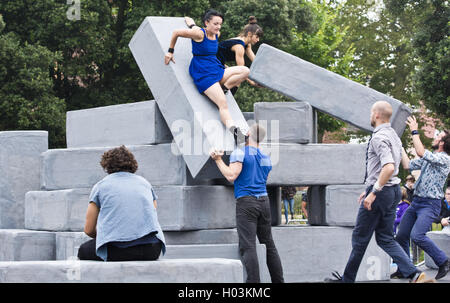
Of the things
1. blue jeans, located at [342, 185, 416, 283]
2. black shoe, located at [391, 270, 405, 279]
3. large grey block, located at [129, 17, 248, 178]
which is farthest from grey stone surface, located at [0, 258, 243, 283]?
black shoe, located at [391, 270, 405, 279]

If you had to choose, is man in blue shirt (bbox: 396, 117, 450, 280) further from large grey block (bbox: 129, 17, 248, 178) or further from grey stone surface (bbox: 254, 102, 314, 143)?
large grey block (bbox: 129, 17, 248, 178)

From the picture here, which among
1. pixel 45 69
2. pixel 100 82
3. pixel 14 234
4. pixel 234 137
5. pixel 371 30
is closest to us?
pixel 234 137

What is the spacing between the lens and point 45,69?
66.3ft

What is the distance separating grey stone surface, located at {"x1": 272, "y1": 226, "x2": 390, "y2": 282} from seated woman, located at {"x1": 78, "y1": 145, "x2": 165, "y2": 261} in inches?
114

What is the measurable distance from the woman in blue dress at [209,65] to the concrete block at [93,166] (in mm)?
777

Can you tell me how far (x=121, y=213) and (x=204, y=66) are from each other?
288cm

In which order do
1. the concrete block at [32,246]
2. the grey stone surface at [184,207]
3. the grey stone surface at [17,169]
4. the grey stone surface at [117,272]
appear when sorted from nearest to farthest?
1. the grey stone surface at [117,272]
2. the grey stone surface at [184,207]
3. the concrete block at [32,246]
4. the grey stone surface at [17,169]

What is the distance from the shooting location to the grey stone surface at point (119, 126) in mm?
7648

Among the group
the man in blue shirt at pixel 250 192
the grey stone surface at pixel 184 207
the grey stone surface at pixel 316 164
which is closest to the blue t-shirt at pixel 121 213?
the man in blue shirt at pixel 250 192

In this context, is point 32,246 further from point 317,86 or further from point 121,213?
point 317,86

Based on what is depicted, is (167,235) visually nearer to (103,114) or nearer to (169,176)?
(169,176)

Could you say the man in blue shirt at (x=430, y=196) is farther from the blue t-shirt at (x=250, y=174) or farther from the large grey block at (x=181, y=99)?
the large grey block at (x=181, y=99)
